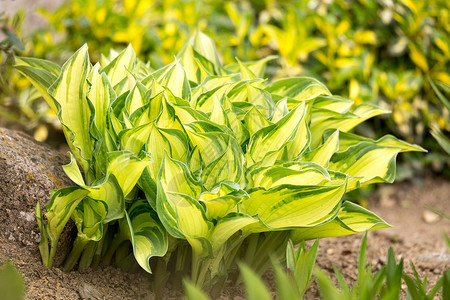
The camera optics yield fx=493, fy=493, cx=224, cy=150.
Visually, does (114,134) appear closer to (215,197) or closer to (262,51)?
(215,197)

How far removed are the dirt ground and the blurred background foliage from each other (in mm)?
189

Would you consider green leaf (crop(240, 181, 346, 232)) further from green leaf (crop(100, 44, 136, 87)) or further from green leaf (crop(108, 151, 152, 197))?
green leaf (crop(100, 44, 136, 87))

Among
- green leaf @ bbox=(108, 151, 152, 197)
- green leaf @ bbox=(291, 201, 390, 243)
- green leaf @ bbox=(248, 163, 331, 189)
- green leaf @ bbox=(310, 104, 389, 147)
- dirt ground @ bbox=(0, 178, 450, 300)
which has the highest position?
green leaf @ bbox=(108, 151, 152, 197)

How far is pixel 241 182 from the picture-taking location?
134 centimetres

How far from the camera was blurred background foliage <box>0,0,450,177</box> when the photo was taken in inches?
A: 117

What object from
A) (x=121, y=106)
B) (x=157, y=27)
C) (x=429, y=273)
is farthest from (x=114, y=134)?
(x=157, y=27)

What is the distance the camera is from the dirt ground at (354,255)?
53.5 inches

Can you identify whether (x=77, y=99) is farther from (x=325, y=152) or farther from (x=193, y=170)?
(x=325, y=152)

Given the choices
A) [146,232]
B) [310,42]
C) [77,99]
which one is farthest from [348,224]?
[310,42]

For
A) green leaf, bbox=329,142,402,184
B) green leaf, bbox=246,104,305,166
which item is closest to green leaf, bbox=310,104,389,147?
green leaf, bbox=329,142,402,184

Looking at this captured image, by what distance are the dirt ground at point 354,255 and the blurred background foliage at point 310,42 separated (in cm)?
19

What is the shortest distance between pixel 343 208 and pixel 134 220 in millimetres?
627

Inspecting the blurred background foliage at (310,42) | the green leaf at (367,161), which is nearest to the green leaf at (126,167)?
the green leaf at (367,161)

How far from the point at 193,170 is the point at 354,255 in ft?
3.15
